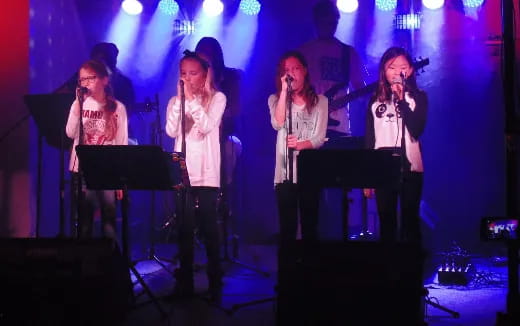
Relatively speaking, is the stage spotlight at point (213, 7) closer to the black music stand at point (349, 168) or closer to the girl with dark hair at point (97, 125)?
the girl with dark hair at point (97, 125)

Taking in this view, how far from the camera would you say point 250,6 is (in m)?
9.67

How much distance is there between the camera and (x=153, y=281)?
656 centimetres

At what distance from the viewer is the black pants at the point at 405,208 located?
5602 mm

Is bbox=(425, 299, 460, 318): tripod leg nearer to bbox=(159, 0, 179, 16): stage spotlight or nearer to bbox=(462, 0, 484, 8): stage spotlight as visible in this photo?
bbox=(462, 0, 484, 8): stage spotlight

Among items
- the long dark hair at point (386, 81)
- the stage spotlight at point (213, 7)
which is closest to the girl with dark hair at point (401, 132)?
the long dark hair at point (386, 81)

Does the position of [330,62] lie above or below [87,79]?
above

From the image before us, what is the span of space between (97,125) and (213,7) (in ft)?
14.1

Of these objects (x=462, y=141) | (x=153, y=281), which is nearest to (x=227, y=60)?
(x=462, y=141)

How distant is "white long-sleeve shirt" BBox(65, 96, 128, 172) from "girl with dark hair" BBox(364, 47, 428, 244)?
2.50 m

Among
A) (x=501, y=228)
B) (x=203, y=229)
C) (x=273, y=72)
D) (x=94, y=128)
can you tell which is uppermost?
(x=273, y=72)

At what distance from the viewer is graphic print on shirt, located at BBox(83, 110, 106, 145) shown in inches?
239

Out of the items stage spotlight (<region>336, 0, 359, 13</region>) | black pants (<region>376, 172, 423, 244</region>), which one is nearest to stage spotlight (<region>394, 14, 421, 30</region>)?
stage spotlight (<region>336, 0, 359, 13</region>)

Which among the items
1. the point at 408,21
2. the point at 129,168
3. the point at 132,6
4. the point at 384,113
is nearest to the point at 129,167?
the point at 129,168

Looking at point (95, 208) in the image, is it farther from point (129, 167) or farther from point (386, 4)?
point (386, 4)
